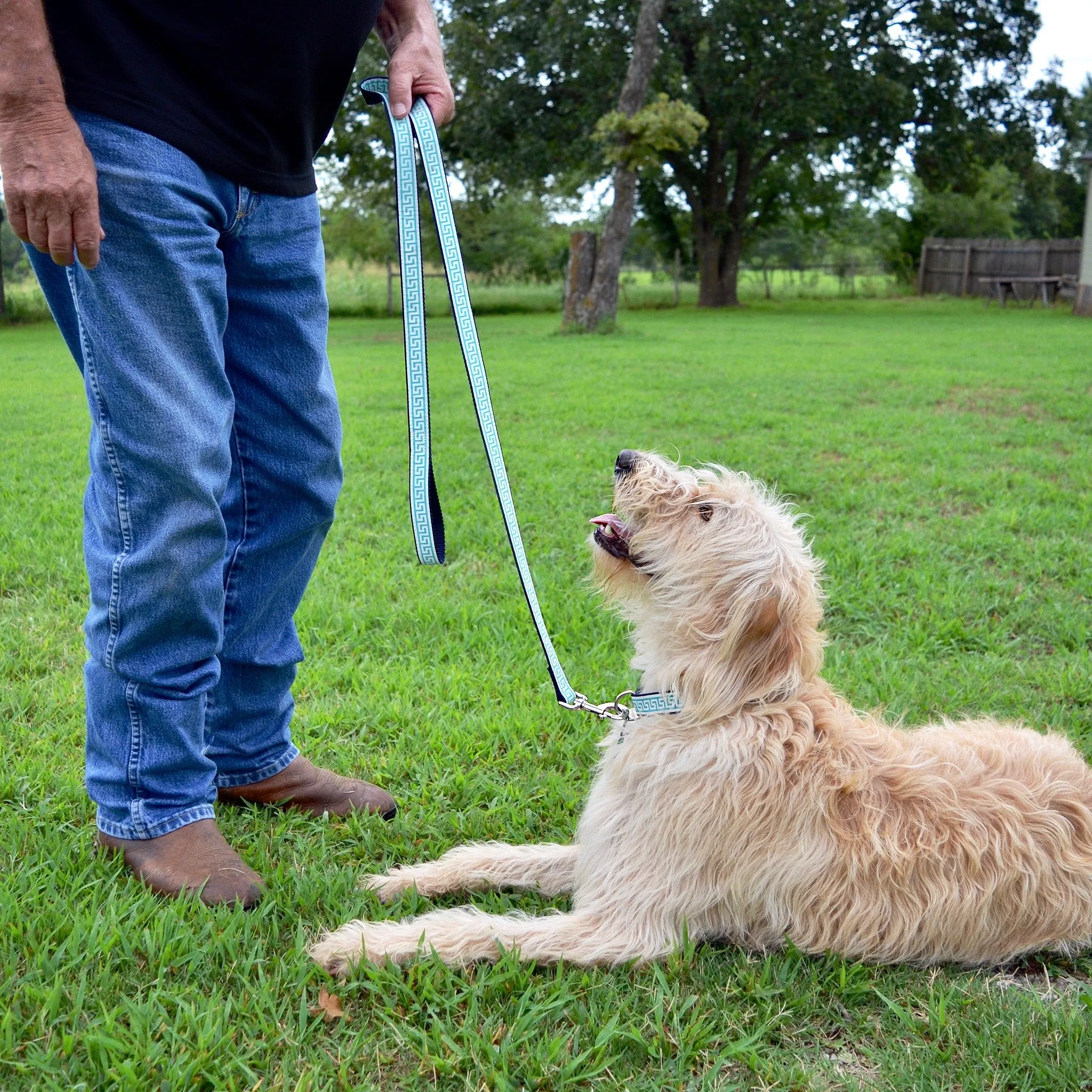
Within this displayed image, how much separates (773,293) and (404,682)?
34594mm

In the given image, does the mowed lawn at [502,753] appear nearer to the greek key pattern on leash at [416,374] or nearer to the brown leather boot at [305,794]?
the brown leather boot at [305,794]

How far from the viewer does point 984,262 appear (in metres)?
31.3

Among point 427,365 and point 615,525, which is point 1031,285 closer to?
point 615,525

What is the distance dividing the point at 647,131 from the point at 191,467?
18505 mm

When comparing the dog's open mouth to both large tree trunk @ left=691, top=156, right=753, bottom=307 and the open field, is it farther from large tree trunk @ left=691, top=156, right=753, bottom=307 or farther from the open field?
large tree trunk @ left=691, top=156, right=753, bottom=307

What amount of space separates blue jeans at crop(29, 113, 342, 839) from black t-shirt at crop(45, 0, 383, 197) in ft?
Result: 0.16

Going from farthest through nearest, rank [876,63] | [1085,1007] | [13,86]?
1. [876,63]
2. [1085,1007]
3. [13,86]

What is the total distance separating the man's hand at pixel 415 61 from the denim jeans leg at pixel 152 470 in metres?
0.67

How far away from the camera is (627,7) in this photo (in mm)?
24562

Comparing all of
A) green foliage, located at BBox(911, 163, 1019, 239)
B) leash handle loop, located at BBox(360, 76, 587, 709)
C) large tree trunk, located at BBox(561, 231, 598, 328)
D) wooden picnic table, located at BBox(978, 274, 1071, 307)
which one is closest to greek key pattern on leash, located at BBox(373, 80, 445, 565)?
leash handle loop, located at BBox(360, 76, 587, 709)

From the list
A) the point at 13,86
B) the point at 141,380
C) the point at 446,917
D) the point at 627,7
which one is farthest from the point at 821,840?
the point at 627,7

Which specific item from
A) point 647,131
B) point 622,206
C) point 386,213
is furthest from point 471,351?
point 386,213

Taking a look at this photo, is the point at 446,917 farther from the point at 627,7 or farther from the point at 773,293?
the point at 773,293

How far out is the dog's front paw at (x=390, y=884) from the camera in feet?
8.18
